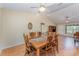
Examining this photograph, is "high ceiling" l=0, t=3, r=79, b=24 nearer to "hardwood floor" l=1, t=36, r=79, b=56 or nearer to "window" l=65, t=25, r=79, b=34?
"window" l=65, t=25, r=79, b=34

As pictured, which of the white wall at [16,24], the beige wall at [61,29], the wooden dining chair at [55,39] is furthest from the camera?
the wooden dining chair at [55,39]

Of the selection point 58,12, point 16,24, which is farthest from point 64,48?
point 16,24

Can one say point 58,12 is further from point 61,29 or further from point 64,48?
point 64,48

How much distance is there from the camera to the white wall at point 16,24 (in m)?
3.61

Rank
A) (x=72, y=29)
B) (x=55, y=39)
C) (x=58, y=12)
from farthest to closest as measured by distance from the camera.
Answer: (x=55, y=39) < (x=58, y=12) < (x=72, y=29)

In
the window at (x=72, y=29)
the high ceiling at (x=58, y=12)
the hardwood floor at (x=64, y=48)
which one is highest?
the high ceiling at (x=58, y=12)

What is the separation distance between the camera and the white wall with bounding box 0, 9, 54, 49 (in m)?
3.61

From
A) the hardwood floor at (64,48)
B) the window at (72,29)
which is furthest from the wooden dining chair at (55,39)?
the window at (72,29)

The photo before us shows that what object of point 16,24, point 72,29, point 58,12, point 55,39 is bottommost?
point 55,39

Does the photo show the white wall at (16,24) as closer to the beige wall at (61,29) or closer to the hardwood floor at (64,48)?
the hardwood floor at (64,48)

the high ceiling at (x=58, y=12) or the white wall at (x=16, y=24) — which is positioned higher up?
the high ceiling at (x=58, y=12)

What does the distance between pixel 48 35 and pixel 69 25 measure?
0.73 m

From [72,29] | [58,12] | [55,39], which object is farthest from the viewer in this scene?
[55,39]

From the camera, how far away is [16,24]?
3686 millimetres
